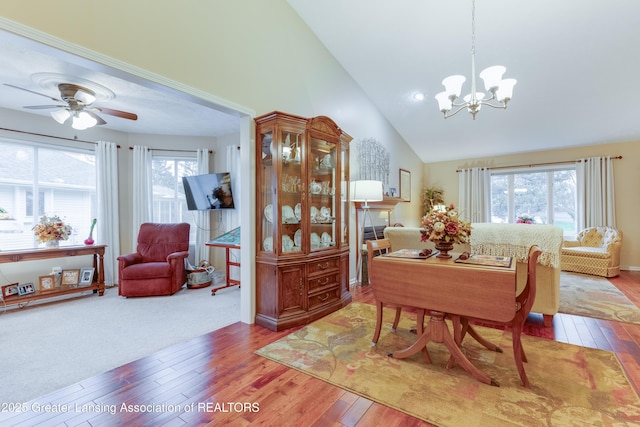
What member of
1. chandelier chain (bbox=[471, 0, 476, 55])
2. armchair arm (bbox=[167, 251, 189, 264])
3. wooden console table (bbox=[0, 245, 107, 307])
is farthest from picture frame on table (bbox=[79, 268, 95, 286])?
chandelier chain (bbox=[471, 0, 476, 55])

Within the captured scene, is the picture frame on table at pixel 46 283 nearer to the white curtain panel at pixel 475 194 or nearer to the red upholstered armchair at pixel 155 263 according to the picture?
the red upholstered armchair at pixel 155 263

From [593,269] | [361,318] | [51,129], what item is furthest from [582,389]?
[51,129]

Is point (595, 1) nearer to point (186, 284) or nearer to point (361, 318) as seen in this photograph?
point (361, 318)

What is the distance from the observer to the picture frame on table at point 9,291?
10.8 feet

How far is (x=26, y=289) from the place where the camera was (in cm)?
345

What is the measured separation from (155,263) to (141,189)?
1489mm

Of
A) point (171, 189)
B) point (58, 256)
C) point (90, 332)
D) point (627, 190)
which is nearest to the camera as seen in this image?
point (90, 332)

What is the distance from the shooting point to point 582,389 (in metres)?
1.72

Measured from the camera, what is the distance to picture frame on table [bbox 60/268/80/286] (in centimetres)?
377

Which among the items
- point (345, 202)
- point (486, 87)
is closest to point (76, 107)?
point (345, 202)

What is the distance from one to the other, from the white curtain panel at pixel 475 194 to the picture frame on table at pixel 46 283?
7398mm

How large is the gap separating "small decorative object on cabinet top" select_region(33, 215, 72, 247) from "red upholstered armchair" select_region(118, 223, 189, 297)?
2.51 feet

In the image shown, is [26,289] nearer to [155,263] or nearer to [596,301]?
[155,263]

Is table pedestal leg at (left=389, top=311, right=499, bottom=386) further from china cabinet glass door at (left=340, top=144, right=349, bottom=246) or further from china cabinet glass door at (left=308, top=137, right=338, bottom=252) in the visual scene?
china cabinet glass door at (left=340, top=144, right=349, bottom=246)
